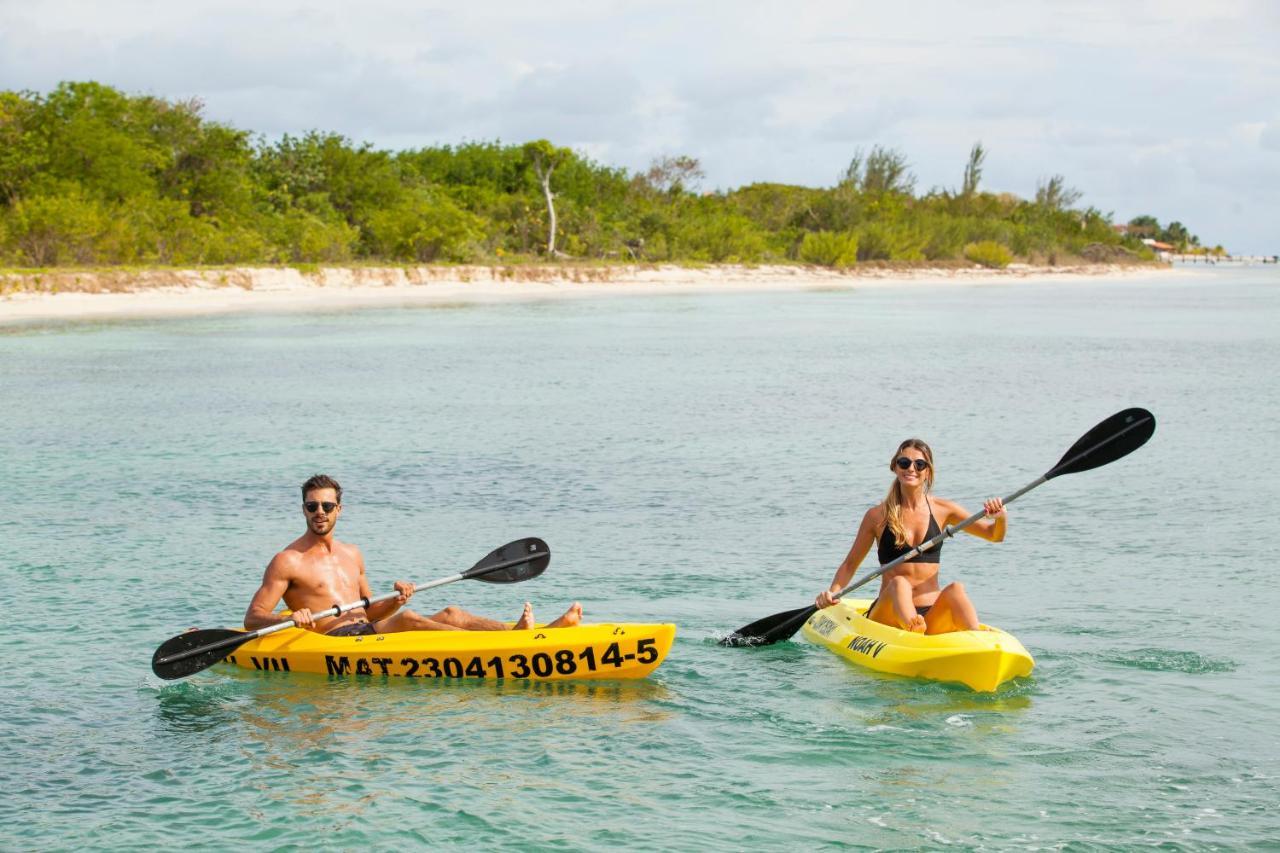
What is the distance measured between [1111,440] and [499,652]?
3691mm

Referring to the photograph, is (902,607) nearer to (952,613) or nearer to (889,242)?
(952,613)

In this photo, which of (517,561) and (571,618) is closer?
(571,618)

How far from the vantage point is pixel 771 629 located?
8.41 m

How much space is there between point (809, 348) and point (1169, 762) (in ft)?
81.7

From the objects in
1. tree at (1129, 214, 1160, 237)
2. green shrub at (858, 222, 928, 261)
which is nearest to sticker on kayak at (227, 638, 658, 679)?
green shrub at (858, 222, 928, 261)

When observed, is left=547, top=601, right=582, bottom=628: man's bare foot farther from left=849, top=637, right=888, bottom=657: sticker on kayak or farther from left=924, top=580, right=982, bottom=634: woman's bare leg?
left=924, top=580, right=982, bottom=634: woman's bare leg

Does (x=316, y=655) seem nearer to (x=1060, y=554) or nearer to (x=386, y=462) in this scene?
(x=1060, y=554)

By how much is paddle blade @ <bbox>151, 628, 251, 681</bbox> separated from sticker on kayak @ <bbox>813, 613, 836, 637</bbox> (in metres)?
3.13

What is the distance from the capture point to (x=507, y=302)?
156 ft

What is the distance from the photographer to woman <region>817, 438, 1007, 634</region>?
7.59 meters

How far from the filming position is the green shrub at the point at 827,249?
225ft

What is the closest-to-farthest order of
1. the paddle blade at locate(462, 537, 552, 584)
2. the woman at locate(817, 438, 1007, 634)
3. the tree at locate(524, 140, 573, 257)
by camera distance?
the woman at locate(817, 438, 1007, 634) < the paddle blade at locate(462, 537, 552, 584) < the tree at locate(524, 140, 573, 257)

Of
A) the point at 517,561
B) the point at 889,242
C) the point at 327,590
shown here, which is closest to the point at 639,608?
the point at 517,561

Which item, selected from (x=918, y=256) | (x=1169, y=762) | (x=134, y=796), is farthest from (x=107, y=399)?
(x=918, y=256)
